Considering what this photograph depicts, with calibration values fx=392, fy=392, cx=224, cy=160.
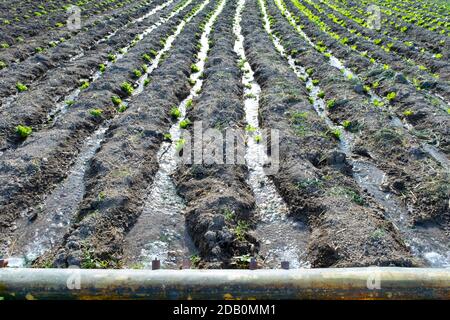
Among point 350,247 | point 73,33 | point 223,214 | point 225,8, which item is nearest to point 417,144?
point 350,247

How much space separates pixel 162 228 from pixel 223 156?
337cm

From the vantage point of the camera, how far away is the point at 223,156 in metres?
11.9

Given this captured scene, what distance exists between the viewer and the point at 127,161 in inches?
452

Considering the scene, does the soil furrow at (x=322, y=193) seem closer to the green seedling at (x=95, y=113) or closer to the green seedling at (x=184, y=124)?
the green seedling at (x=184, y=124)

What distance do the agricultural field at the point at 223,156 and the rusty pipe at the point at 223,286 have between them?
3.34 ft

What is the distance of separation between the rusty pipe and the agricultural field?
1.02 meters

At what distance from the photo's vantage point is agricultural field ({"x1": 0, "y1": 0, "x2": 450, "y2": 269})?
8672 mm

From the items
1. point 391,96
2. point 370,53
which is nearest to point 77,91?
point 391,96

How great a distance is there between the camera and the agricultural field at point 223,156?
28.5ft

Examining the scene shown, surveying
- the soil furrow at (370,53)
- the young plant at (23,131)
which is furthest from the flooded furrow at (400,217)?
the young plant at (23,131)

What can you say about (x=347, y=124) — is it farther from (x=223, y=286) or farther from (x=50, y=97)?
(x=50, y=97)

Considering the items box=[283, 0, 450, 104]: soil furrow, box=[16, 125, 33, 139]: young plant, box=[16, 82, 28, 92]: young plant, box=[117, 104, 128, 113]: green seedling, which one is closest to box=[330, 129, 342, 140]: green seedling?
box=[283, 0, 450, 104]: soil furrow

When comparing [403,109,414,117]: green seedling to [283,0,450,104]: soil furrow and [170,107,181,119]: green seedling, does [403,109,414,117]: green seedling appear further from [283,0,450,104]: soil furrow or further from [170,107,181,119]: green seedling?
[170,107,181,119]: green seedling

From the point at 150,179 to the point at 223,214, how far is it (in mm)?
2938
